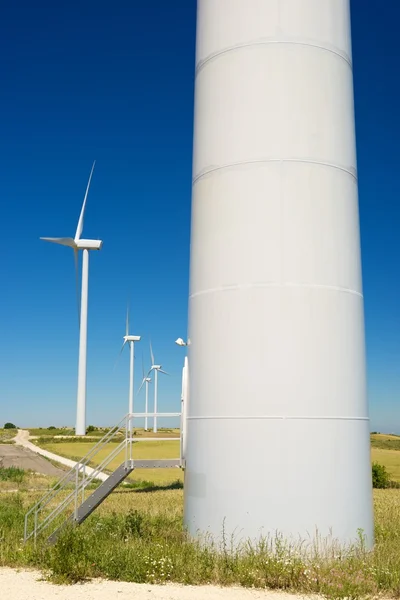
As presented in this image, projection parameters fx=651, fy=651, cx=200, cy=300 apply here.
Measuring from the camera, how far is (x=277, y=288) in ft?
41.7

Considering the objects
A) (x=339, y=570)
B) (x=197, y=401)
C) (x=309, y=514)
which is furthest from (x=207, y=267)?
(x=339, y=570)

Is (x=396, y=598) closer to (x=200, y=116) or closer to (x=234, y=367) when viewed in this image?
(x=234, y=367)

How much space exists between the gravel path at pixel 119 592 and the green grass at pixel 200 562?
344 millimetres

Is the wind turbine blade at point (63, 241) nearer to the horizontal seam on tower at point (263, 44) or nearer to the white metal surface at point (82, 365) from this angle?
the white metal surface at point (82, 365)

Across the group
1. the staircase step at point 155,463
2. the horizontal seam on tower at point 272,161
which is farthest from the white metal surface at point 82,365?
the horizontal seam on tower at point 272,161

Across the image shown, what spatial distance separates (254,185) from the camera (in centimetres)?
1323

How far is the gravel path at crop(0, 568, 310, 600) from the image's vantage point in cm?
989

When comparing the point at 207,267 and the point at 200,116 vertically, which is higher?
the point at 200,116

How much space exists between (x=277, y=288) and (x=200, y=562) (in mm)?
5222

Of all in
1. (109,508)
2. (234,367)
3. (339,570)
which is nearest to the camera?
(339,570)

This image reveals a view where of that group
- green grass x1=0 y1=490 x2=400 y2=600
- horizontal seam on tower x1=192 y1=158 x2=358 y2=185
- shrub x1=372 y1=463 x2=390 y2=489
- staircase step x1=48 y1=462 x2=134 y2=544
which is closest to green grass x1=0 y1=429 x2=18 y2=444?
shrub x1=372 y1=463 x2=390 y2=489

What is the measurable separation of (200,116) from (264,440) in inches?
286

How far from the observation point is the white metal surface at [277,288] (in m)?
12.2

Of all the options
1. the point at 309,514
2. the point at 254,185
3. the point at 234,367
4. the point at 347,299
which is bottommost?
the point at 309,514
